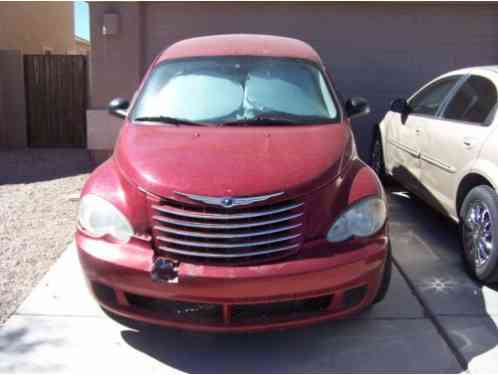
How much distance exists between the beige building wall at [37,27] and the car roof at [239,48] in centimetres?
962

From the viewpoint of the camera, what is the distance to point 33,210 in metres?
6.43

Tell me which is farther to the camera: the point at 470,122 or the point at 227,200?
the point at 470,122

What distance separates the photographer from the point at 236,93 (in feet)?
14.9

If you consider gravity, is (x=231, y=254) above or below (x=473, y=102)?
below

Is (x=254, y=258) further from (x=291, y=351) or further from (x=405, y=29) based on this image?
(x=405, y=29)

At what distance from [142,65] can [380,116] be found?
363 cm

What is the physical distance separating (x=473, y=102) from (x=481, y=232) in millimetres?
1192

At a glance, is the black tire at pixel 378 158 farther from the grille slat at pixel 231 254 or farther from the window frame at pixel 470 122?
the grille slat at pixel 231 254

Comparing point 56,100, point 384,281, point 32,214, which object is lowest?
point 32,214

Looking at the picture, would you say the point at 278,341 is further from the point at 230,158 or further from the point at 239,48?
the point at 239,48

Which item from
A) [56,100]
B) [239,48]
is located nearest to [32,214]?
[239,48]

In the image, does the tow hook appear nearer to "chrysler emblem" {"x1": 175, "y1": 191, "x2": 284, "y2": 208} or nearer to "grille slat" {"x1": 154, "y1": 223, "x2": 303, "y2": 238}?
"grille slat" {"x1": 154, "y1": 223, "x2": 303, "y2": 238}

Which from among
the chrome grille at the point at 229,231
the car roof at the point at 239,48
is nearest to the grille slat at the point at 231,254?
the chrome grille at the point at 229,231

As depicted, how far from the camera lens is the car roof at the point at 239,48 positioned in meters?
4.93
